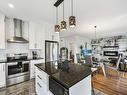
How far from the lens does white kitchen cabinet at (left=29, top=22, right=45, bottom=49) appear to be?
14.2ft

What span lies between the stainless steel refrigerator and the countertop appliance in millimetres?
1259

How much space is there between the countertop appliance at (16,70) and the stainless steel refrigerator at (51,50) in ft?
4.13

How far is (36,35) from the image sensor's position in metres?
4.51

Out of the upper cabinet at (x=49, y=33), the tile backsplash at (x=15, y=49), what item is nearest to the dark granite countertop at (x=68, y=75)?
the tile backsplash at (x=15, y=49)

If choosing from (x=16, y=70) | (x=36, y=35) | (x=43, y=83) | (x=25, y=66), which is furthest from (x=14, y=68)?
(x=43, y=83)

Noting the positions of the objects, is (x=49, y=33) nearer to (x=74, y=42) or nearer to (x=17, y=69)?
(x=17, y=69)

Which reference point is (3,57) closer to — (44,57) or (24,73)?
(24,73)

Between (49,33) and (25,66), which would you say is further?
(49,33)

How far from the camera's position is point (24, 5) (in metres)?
2.86

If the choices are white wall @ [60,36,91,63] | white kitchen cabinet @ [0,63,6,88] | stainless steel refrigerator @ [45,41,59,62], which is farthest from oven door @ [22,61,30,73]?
white wall @ [60,36,91,63]

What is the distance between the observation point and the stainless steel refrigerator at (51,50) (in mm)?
4922

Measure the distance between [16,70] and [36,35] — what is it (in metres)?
1.82

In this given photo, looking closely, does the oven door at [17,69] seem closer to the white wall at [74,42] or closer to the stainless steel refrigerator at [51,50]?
the stainless steel refrigerator at [51,50]

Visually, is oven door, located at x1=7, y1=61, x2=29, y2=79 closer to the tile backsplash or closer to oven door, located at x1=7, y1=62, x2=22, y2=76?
oven door, located at x1=7, y1=62, x2=22, y2=76
